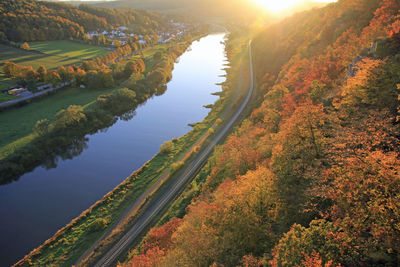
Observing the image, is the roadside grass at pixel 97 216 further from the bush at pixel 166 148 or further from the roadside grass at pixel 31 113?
the roadside grass at pixel 31 113

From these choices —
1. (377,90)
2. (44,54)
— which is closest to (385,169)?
(377,90)

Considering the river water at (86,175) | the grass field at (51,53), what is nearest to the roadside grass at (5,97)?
the grass field at (51,53)

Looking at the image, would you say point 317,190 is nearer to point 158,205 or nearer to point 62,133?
point 158,205

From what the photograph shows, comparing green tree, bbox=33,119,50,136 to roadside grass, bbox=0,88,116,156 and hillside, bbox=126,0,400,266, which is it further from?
hillside, bbox=126,0,400,266

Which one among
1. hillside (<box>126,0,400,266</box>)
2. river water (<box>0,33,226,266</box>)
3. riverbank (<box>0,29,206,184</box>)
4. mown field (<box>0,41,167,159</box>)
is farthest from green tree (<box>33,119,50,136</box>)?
hillside (<box>126,0,400,266</box>)

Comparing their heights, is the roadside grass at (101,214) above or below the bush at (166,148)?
below

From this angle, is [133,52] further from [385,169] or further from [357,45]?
[385,169]
